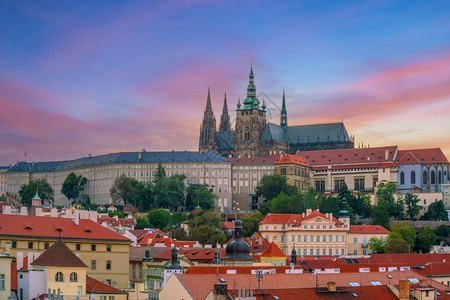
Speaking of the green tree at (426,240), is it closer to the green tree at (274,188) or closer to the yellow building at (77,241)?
the green tree at (274,188)

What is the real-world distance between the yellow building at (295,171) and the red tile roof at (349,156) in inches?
165

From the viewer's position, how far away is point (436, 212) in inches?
6063

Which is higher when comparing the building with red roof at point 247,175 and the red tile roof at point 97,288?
the building with red roof at point 247,175

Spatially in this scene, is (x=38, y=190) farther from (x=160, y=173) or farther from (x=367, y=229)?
(x=367, y=229)

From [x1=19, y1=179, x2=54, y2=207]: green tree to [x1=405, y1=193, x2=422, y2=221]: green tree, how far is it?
231ft

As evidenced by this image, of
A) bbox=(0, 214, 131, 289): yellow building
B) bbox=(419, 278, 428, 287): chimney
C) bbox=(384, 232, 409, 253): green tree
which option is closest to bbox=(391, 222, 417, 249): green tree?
bbox=(384, 232, 409, 253): green tree

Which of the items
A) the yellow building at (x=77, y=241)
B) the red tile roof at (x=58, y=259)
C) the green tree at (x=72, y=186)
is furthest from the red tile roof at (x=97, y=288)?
the green tree at (x=72, y=186)

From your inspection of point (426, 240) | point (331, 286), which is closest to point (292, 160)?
point (426, 240)

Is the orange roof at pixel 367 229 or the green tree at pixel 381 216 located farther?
the green tree at pixel 381 216

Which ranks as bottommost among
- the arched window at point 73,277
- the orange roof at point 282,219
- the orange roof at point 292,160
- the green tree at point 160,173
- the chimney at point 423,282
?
the chimney at point 423,282

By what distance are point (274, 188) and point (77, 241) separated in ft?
329

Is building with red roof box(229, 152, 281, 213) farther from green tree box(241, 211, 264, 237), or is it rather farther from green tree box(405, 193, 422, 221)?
green tree box(241, 211, 264, 237)

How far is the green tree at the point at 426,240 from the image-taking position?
12862 cm

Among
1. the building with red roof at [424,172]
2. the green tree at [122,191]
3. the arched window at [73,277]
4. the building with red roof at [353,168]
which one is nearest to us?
the arched window at [73,277]
